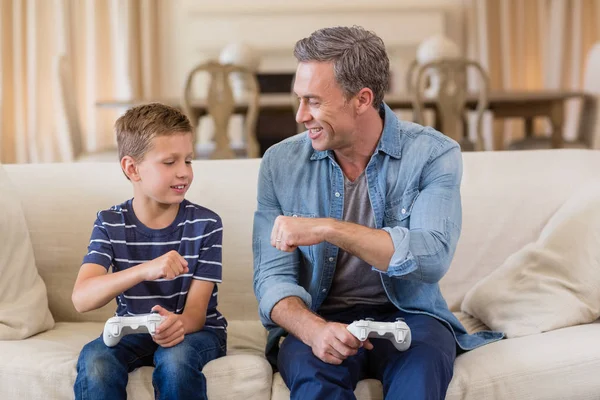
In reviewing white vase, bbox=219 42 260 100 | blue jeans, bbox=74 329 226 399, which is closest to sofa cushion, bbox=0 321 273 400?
blue jeans, bbox=74 329 226 399

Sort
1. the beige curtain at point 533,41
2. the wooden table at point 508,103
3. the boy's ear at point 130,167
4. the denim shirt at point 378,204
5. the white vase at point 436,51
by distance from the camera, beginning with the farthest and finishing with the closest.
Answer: the beige curtain at point 533,41 → the white vase at point 436,51 → the wooden table at point 508,103 → the boy's ear at point 130,167 → the denim shirt at point 378,204

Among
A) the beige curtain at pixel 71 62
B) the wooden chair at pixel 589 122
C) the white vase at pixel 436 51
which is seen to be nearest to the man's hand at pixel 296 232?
the white vase at pixel 436 51

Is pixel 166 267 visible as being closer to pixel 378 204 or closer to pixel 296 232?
pixel 296 232

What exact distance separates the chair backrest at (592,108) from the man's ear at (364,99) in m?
3.17

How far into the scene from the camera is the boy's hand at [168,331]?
1.57 metres

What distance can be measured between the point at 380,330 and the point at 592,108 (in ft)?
12.3

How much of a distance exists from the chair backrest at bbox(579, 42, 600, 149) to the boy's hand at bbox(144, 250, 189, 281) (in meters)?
3.56

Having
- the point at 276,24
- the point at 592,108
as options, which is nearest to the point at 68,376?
the point at 592,108

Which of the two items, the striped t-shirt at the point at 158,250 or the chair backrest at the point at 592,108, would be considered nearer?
the striped t-shirt at the point at 158,250

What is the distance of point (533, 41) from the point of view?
6656 mm

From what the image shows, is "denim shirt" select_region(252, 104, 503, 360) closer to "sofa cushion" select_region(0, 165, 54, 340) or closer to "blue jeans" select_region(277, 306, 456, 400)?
"blue jeans" select_region(277, 306, 456, 400)

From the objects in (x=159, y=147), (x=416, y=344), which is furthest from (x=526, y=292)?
(x=159, y=147)

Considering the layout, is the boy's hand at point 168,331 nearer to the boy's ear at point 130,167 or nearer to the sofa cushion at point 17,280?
the boy's ear at point 130,167

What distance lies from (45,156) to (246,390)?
15.8 ft
